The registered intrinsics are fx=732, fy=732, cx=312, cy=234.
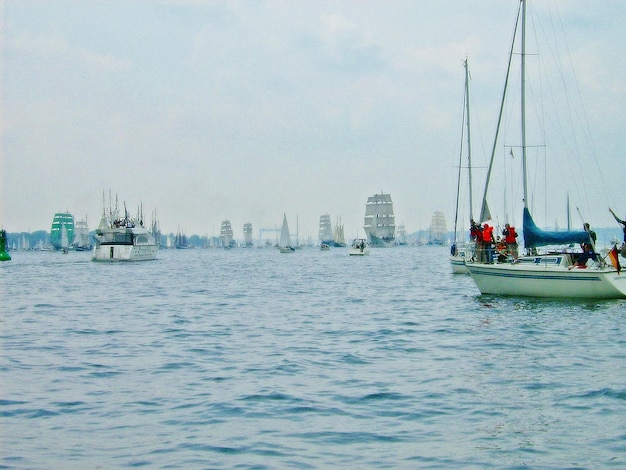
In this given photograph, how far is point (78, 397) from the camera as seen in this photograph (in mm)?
11914

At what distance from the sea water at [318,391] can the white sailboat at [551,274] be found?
1148mm

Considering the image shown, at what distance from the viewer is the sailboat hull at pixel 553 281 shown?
83.5ft

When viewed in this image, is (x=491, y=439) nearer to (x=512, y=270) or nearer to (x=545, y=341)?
(x=545, y=341)

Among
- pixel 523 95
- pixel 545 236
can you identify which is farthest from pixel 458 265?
pixel 545 236

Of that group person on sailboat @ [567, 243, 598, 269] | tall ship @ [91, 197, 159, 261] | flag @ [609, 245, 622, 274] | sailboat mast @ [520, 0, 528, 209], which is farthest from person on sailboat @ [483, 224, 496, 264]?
tall ship @ [91, 197, 159, 261]

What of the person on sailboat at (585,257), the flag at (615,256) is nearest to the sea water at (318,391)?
the flag at (615,256)

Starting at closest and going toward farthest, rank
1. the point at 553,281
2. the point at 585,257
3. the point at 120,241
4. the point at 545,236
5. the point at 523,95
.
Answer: the point at 553,281 → the point at 585,257 → the point at 545,236 → the point at 523,95 → the point at 120,241

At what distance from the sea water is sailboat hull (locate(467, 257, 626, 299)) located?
1.07 metres

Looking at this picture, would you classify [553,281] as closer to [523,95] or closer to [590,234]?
[590,234]

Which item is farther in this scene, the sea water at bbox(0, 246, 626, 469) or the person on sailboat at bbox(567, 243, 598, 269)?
the person on sailboat at bbox(567, 243, 598, 269)

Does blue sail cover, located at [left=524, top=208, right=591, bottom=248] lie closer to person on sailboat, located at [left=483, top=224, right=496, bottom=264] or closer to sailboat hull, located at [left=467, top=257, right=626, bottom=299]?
sailboat hull, located at [left=467, top=257, right=626, bottom=299]

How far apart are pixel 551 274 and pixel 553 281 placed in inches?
10.5

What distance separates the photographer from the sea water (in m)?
8.79

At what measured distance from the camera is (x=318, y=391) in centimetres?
1220
